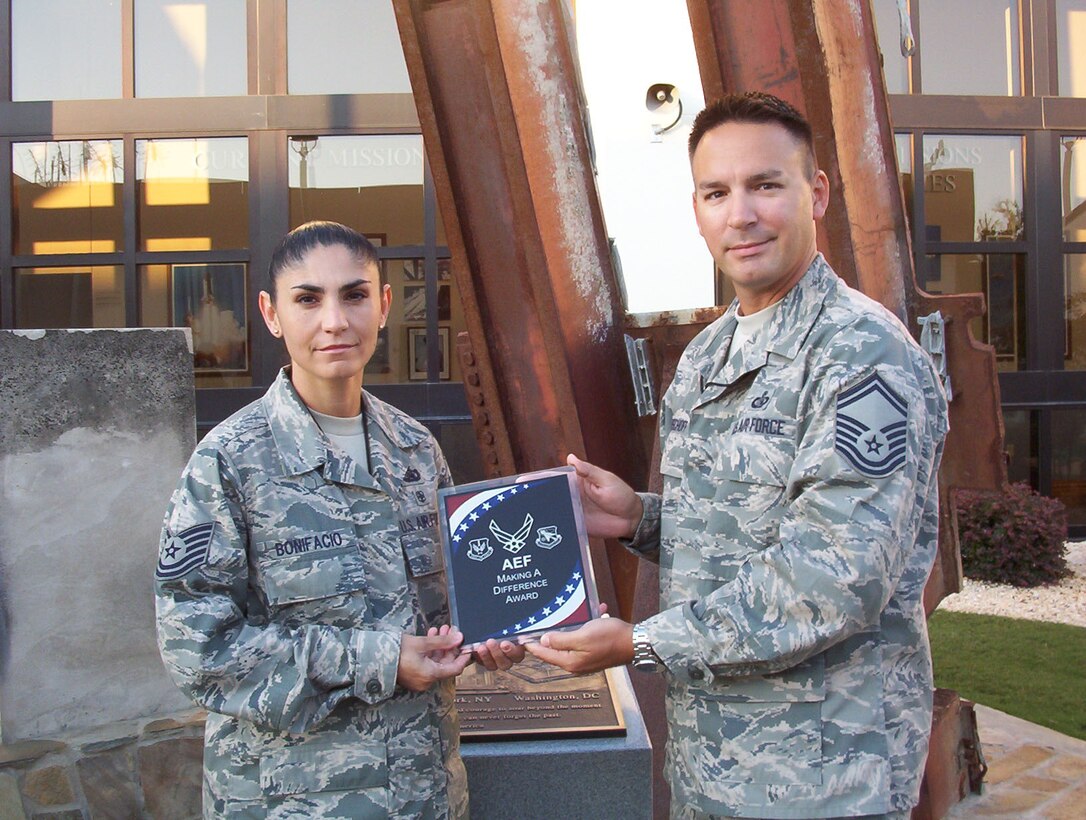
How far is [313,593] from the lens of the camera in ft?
6.82

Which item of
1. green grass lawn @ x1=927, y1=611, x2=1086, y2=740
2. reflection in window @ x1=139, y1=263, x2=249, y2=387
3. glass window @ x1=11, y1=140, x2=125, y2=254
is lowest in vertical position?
green grass lawn @ x1=927, y1=611, x2=1086, y2=740

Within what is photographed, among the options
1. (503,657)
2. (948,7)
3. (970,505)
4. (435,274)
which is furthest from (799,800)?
(948,7)

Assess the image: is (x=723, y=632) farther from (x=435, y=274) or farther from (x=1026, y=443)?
(x=1026, y=443)

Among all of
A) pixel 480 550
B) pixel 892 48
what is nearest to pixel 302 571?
pixel 480 550

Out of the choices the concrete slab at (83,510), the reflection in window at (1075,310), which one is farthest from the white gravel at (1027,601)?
the concrete slab at (83,510)

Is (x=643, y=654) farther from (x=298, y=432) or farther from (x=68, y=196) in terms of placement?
(x=68, y=196)

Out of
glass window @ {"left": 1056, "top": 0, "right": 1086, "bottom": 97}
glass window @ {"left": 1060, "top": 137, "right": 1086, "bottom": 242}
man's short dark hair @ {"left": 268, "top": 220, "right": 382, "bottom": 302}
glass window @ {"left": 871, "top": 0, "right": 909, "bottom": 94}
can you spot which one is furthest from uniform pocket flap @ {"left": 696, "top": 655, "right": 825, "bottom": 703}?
glass window @ {"left": 1056, "top": 0, "right": 1086, "bottom": 97}

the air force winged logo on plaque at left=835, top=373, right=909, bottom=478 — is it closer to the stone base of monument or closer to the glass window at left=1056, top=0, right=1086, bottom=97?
the stone base of monument

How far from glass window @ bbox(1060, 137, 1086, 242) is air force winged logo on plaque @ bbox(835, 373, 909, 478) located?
1183cm

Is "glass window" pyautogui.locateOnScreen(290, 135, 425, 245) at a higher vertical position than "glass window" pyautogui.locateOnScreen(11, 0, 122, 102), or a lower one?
lower

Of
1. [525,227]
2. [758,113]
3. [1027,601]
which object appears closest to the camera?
[758,113]

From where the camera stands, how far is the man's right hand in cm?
244

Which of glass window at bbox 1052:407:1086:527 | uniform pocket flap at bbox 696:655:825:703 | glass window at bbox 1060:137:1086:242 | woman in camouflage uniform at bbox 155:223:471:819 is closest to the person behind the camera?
uniform pocket flap at bbox 696:655:825:703

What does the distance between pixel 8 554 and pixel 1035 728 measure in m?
5.51
